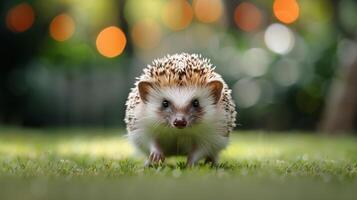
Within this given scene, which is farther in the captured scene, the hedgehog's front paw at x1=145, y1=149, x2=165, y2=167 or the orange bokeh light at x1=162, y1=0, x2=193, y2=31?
the orange bokeh light at x1=162, y1=0, x2=193, y2=31

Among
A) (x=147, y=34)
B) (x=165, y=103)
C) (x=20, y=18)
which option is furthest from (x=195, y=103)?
(x=147, y=34)

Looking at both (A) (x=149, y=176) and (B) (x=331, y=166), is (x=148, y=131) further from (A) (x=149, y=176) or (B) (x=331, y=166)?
(B) (x=331, y=166)

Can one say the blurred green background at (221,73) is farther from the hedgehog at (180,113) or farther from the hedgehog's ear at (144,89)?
the hedgehog's ear at (144,89)

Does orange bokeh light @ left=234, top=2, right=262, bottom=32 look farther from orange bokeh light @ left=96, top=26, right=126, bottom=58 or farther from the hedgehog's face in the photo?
the hedgehog's face

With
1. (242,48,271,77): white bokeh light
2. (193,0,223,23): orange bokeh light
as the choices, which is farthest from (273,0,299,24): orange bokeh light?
(242,48,271,77): white bokeh light

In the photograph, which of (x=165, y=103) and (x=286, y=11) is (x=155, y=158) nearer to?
(x=165, y=103)

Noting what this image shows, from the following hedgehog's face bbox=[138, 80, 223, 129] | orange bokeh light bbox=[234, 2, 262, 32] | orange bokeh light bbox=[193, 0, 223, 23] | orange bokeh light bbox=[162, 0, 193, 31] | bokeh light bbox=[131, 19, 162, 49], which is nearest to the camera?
hedgehog's face bbox=[138, 80, 223, 129]

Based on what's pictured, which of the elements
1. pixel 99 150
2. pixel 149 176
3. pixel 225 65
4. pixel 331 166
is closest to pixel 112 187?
pixel 149 176

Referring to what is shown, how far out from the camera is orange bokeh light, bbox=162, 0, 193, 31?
113ft

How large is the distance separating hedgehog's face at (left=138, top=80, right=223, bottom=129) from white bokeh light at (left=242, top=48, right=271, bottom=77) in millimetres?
9322

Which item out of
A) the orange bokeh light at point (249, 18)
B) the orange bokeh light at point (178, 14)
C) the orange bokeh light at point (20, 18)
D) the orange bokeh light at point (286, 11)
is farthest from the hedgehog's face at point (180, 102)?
the orange bokeh light at point (178, 14)

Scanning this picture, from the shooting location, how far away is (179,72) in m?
6.54

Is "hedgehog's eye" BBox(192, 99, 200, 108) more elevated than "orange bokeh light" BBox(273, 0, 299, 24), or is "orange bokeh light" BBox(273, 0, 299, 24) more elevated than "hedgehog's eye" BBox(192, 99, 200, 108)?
"orange bokeh light" BBox(273, 0, 299, 24)

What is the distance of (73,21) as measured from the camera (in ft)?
93.7
